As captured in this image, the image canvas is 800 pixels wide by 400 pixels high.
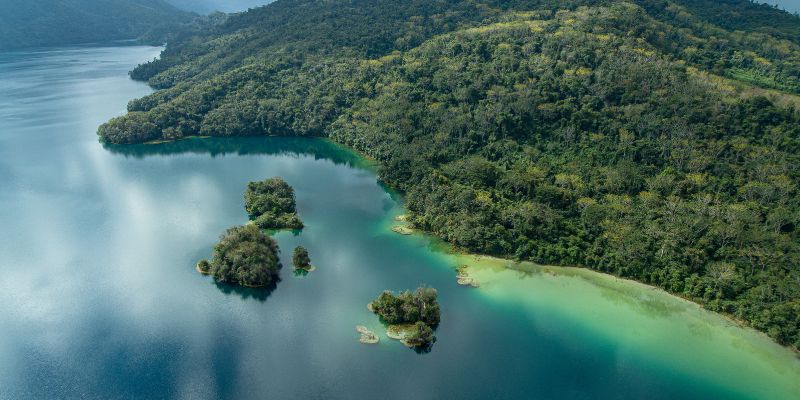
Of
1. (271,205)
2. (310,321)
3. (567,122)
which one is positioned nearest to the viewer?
(310,321)

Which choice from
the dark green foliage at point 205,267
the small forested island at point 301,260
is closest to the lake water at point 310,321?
the dark green foliage at point 205,267

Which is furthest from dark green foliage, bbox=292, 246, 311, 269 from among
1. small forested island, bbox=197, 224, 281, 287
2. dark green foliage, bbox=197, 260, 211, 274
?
dark green foliage, bbox=197, 260, 211, 274

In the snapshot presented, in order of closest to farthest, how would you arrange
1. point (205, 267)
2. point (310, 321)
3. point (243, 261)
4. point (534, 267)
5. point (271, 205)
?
point (310, 321) → point (243, 261) → point (205, 267) → point (534, 267) → point (271, 205)

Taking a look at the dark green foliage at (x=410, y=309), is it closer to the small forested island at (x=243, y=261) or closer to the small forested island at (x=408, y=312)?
the small forested island at (x=408, y=312)

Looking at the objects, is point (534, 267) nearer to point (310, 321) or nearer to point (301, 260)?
point (310, 321)

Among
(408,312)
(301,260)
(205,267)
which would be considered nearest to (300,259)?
(301,260)

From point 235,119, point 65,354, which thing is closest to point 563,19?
point 235,119
